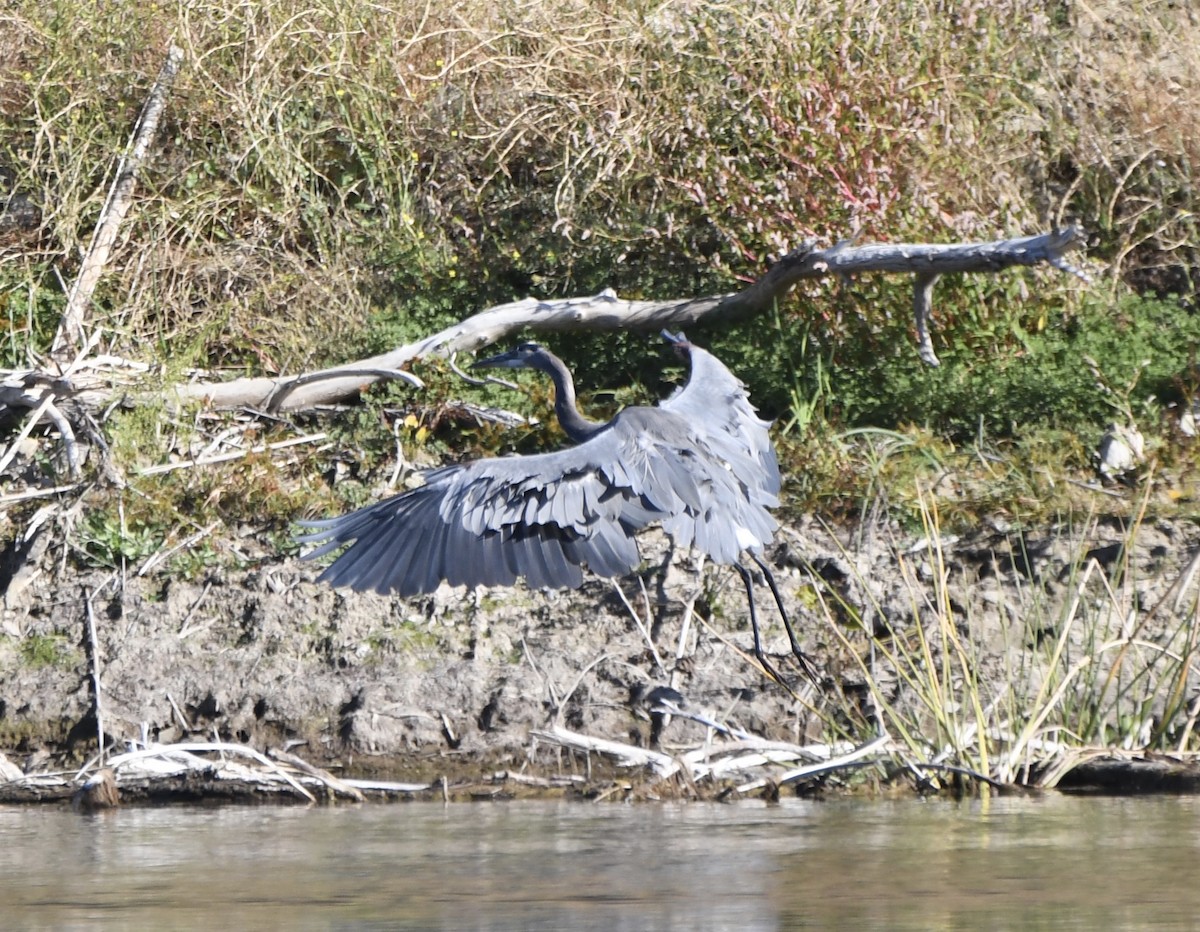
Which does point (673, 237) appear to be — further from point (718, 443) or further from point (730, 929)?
point (730, 929)

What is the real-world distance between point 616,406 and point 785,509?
1.15 m

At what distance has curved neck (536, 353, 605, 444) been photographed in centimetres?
646

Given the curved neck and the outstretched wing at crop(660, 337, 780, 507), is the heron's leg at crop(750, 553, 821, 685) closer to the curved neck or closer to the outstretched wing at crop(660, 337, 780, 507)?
the outstretched wing at crop(660, 337, 780, 507)

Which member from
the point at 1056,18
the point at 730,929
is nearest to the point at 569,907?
the point at 730,929

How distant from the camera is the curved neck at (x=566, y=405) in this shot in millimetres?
6465

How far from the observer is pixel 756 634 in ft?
18.3

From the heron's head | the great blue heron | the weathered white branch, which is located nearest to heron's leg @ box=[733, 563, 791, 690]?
the great blue heron

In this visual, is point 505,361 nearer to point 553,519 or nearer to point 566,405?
point 566,405

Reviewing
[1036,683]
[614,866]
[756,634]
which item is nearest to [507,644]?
[756,634]

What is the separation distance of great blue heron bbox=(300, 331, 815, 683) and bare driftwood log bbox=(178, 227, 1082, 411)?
1.41 m

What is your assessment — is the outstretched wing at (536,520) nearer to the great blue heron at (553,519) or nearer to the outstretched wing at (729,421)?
the great blue heron at (553,519)

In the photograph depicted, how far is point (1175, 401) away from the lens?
7.10 m

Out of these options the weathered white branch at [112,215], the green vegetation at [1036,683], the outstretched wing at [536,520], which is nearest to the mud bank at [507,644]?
the green vegetation at [1036,683]

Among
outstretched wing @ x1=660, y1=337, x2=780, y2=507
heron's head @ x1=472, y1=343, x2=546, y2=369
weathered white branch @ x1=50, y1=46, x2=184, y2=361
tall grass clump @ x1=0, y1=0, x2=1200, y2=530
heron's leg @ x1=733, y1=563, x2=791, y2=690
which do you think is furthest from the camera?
weathered white branch @ x1=50, y1=46, x2=184, y2=361
